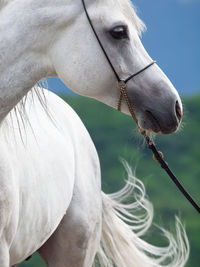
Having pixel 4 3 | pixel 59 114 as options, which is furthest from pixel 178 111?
pixel 59 114

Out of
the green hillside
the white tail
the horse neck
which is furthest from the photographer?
the green hillside

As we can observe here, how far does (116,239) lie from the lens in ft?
13.0

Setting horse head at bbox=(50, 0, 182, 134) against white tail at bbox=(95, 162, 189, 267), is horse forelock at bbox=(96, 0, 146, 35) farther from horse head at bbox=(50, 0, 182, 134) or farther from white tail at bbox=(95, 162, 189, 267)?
white tail at bbox=(95, 162, 189, 267)

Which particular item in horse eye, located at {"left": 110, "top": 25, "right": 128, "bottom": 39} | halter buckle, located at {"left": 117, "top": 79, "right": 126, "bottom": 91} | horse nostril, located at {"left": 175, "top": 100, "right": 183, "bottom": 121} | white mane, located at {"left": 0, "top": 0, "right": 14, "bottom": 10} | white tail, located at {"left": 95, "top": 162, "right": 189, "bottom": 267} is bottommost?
white tail, located at {"left": 95, "top": 162, "right": 189, "bottom": 267}

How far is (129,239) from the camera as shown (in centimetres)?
404

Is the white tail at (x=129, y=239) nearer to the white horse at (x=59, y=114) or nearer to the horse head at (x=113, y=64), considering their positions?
the white horse at (x=59, y=114)

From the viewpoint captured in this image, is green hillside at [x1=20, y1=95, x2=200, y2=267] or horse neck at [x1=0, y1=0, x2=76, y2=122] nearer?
horse neck at [x1=0, y1=0, x2=76, y2=122]

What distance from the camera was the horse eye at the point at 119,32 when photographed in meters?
2.42

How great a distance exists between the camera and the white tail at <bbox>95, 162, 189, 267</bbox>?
3.97 meters

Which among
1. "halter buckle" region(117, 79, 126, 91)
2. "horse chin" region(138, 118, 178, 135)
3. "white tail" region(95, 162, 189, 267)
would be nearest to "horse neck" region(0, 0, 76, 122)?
"halter buckle" region(117, 79, 126, 91)

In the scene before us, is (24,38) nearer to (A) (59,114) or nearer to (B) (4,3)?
(B) (4,3)

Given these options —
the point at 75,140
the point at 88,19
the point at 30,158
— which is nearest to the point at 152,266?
the point at 75,140

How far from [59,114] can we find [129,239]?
37.4 inches

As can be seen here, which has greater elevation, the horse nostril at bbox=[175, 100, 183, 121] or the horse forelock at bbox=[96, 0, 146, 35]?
the horse forelock at bbox=[96, 0, 146, 35]
